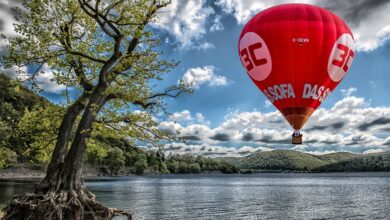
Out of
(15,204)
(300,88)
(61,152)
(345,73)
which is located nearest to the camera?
(15,204)

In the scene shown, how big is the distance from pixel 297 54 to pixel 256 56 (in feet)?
11.1

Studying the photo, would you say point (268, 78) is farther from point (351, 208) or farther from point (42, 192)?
point (351, 208)

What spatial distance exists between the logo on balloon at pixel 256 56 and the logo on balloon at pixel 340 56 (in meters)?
5.17

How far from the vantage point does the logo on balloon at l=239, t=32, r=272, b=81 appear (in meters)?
33.0

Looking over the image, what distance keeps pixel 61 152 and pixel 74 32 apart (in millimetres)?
7836

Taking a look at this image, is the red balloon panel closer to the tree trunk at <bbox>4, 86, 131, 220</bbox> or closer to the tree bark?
the tree trunk at <bbox>4, 86, 131, 220</bbox>

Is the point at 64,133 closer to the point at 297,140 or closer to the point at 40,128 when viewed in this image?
the point at 40,128

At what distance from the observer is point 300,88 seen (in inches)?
1286

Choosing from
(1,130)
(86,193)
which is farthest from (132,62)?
(1,130)

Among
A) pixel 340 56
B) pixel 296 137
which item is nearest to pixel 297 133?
pixel 296 137

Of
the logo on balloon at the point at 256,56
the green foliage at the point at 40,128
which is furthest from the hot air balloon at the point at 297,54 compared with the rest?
the green foliage at the point at 40,128

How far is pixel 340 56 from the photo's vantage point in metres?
33.0

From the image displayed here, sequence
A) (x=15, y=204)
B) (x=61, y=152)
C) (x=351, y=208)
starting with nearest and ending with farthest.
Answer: (x=15, y=204) → (x=61, y=152) → (x=351, y=208)

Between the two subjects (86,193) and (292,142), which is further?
(292,142)
